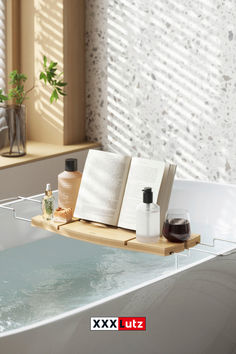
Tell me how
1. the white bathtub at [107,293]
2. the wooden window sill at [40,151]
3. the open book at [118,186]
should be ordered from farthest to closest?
the wooden window sill at [40,151], the open book at [118,186], the white bathtub at [107,293]

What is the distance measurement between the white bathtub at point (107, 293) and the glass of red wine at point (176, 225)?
10 centimetres

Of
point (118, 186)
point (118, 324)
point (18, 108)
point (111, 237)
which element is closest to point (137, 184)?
point (118, 186)

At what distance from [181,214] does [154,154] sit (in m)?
1.84

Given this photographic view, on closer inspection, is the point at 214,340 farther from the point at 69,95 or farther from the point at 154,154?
the point at 69,95

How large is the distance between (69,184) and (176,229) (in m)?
0.47

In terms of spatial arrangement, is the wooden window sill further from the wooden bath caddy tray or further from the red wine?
the red wine

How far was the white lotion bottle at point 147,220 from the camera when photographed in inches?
87.4

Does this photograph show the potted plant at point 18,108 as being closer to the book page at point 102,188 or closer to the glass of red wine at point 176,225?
the book page at point 102,188

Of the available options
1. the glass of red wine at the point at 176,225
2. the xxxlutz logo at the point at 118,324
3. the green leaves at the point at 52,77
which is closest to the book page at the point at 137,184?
the glass of red wine at the point at 176,225

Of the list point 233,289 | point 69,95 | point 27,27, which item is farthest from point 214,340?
point 27,27

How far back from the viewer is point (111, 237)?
2350mm

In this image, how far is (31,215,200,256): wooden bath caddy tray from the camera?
2244 millimetres

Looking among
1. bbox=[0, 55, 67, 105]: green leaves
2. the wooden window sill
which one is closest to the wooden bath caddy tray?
the wooden window sill

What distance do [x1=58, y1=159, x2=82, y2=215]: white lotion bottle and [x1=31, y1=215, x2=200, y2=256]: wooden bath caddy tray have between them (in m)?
0.07
